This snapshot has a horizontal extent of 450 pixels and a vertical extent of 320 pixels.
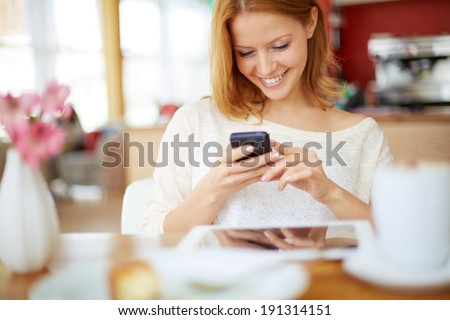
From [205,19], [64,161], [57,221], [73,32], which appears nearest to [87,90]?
[73,32]

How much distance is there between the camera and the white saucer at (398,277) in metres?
0.45

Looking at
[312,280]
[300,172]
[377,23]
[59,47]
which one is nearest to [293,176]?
[300,172]

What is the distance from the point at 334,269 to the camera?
0.48 meters

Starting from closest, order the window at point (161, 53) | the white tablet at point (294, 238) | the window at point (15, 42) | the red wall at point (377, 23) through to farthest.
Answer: the white tablet at point (294, 238) → the window at point (15, 42) → the window at point (161, 53) → the red wall at point (377, 23)

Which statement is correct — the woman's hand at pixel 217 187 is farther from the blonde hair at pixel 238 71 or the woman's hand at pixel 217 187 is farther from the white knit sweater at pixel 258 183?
the blonde hair at pixel 238 71

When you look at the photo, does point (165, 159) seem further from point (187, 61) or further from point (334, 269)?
point (187, 61)

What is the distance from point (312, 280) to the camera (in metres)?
0.47

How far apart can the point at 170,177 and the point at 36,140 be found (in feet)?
1.29

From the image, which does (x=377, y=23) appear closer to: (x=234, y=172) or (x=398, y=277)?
(x=234, y=172)

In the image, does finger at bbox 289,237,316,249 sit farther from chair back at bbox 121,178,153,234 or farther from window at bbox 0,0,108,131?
window at bbox 0,0,108,131

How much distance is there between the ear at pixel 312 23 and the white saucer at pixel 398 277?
576 millimetres

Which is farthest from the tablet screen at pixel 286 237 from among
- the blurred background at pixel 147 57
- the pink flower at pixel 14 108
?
the blurred background at pixel 147 57

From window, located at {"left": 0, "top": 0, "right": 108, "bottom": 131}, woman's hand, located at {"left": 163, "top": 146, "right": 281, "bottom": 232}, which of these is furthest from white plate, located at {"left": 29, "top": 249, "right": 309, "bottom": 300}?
window, located at {"left": 0, "top": 0, "right": 108, "bottom": 131}
